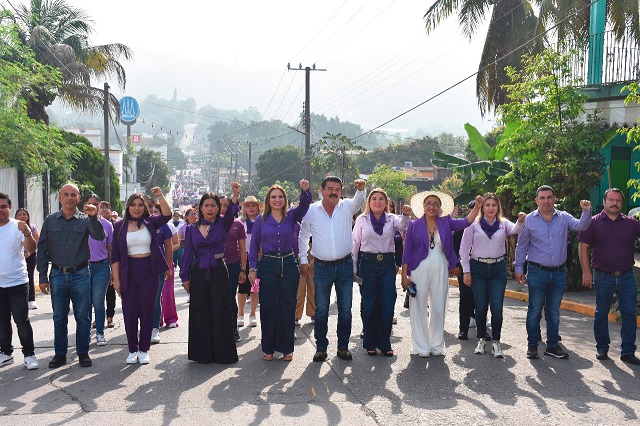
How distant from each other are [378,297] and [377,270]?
0.32 metres

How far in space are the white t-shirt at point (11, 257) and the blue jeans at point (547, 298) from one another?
5.54 m

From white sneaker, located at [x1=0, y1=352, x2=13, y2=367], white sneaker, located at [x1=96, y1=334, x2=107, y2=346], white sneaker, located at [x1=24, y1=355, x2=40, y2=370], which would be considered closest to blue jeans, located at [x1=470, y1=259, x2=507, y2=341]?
white sneaker, located at [x1=96, y1=334, x2=107, y2=346]

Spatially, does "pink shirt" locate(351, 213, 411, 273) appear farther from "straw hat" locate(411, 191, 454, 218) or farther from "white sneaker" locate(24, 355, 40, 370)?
"white sneaker" locate(24, 355, 40, 370)

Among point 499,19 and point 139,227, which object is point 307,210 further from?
point 499,19

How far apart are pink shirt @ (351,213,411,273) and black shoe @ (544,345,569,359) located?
2.06 metres

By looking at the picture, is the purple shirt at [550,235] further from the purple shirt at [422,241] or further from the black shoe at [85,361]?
the black shoe at [85,361]

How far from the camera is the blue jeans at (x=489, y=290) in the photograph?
346 inches

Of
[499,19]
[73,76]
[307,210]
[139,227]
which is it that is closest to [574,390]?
[307,210]

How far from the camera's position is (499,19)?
77.1 feet

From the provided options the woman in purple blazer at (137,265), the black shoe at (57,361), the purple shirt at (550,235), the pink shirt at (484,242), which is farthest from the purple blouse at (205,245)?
the purple shirt at (550,235)

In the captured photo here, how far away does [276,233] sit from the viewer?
8.52 meters

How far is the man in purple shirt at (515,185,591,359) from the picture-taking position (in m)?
8.64

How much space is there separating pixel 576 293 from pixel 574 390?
25.0ft

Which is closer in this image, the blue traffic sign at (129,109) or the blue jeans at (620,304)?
the blue jeans at (620,304)
